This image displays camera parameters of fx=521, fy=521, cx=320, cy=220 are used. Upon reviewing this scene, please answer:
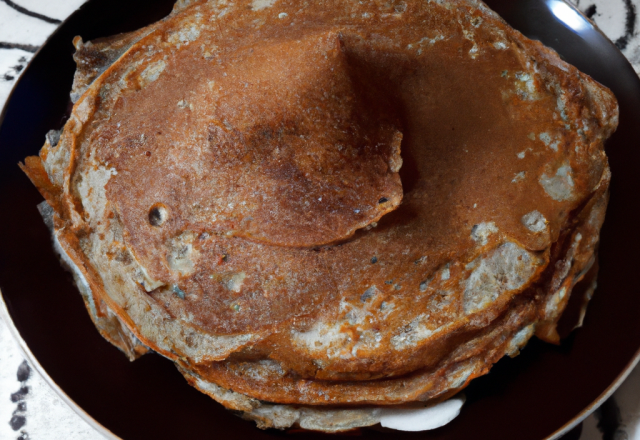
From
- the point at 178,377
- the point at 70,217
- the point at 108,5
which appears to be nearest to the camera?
the point at 70,217

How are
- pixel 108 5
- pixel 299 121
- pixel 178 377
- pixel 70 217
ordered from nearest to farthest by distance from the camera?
pixel 299 121 < pixel 70 217 < pixel 178 377 < pixel 108 5

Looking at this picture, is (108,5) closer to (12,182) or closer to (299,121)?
(12,182)

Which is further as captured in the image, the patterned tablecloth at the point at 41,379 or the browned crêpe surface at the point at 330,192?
the patterned tablecloth at the point at 41,379

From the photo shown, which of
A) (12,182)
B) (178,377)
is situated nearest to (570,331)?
(178,377)

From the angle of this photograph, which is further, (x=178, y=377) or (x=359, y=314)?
(x=178, y=377)
